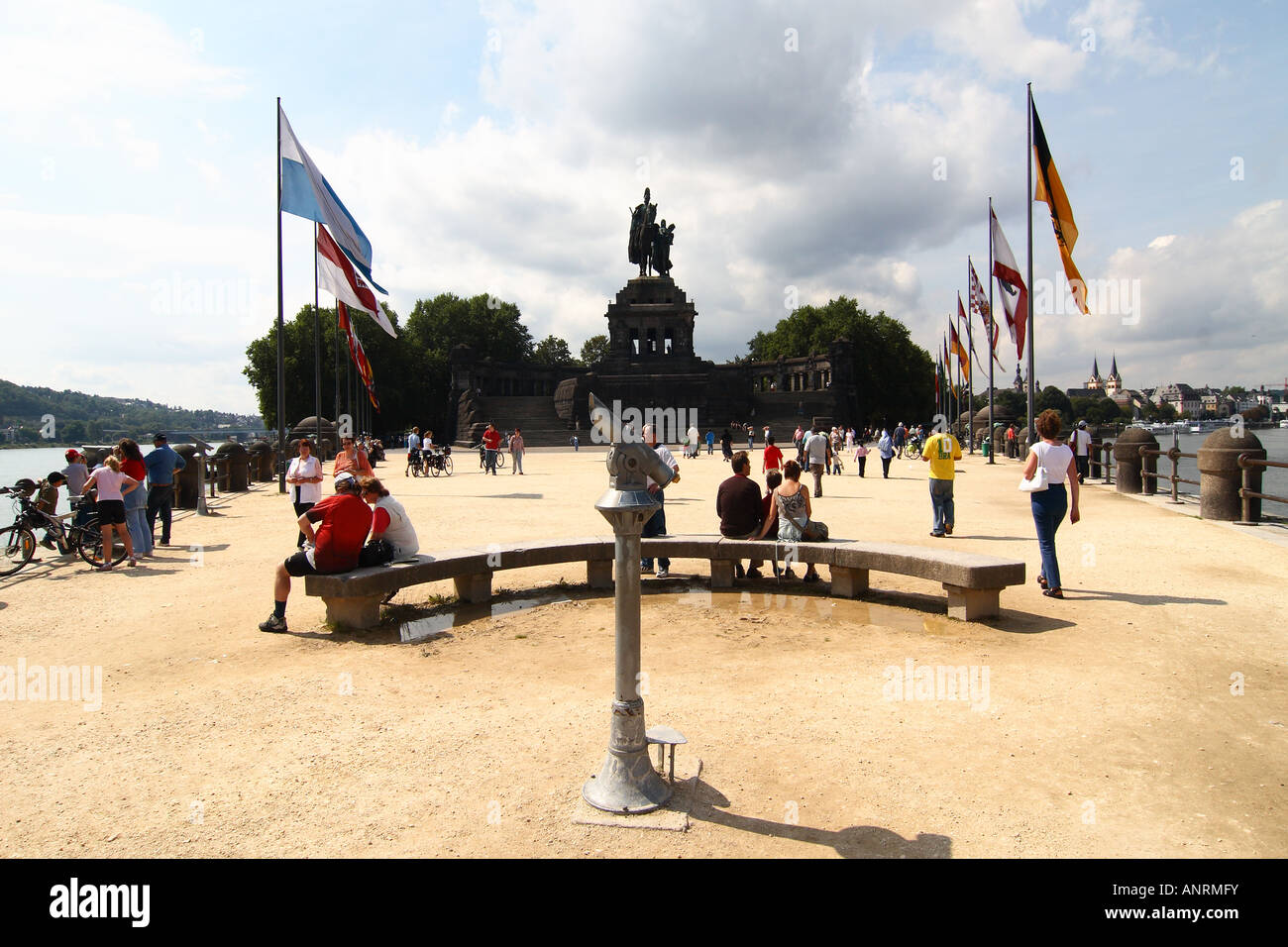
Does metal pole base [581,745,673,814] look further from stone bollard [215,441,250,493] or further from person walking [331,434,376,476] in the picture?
stone bollard [215,441,250,493]

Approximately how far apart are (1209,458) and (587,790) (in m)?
13.4

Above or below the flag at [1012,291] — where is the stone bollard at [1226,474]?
below

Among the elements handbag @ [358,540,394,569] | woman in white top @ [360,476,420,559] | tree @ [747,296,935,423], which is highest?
tree @ [747,296,935,423]

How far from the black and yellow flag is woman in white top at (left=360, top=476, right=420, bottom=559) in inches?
478

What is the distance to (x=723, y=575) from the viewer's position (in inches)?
356

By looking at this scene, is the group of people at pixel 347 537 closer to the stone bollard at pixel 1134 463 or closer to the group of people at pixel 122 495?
the group of people at pixel 122 495

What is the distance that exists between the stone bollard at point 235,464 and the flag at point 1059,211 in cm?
1969

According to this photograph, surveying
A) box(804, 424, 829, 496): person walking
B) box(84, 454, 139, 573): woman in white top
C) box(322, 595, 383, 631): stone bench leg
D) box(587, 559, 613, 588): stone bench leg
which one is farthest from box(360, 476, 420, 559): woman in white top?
box(804, 424, 829, 496): person walking

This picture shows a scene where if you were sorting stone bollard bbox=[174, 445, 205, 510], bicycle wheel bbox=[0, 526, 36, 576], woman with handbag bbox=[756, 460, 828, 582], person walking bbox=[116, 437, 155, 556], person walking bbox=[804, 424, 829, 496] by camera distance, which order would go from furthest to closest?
person walking bbox=[804, 424, 829, 496] → stone bollard bbox=[174, 445, 205, 510] → person walking bbox=[116, 437, 155, 556] → bicycle wheel bbox=[0, 526, 36, 576] → woman with handbag bbox=[756, 460, 828, 582]

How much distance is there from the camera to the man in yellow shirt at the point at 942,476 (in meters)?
11.7

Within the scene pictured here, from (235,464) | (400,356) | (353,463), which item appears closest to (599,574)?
(353,463)

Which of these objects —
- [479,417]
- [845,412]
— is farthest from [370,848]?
[845,412]

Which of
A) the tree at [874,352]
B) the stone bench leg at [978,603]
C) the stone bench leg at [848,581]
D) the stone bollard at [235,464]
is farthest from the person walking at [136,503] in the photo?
the tree at [874,352]

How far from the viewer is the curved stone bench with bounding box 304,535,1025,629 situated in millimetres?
7059
